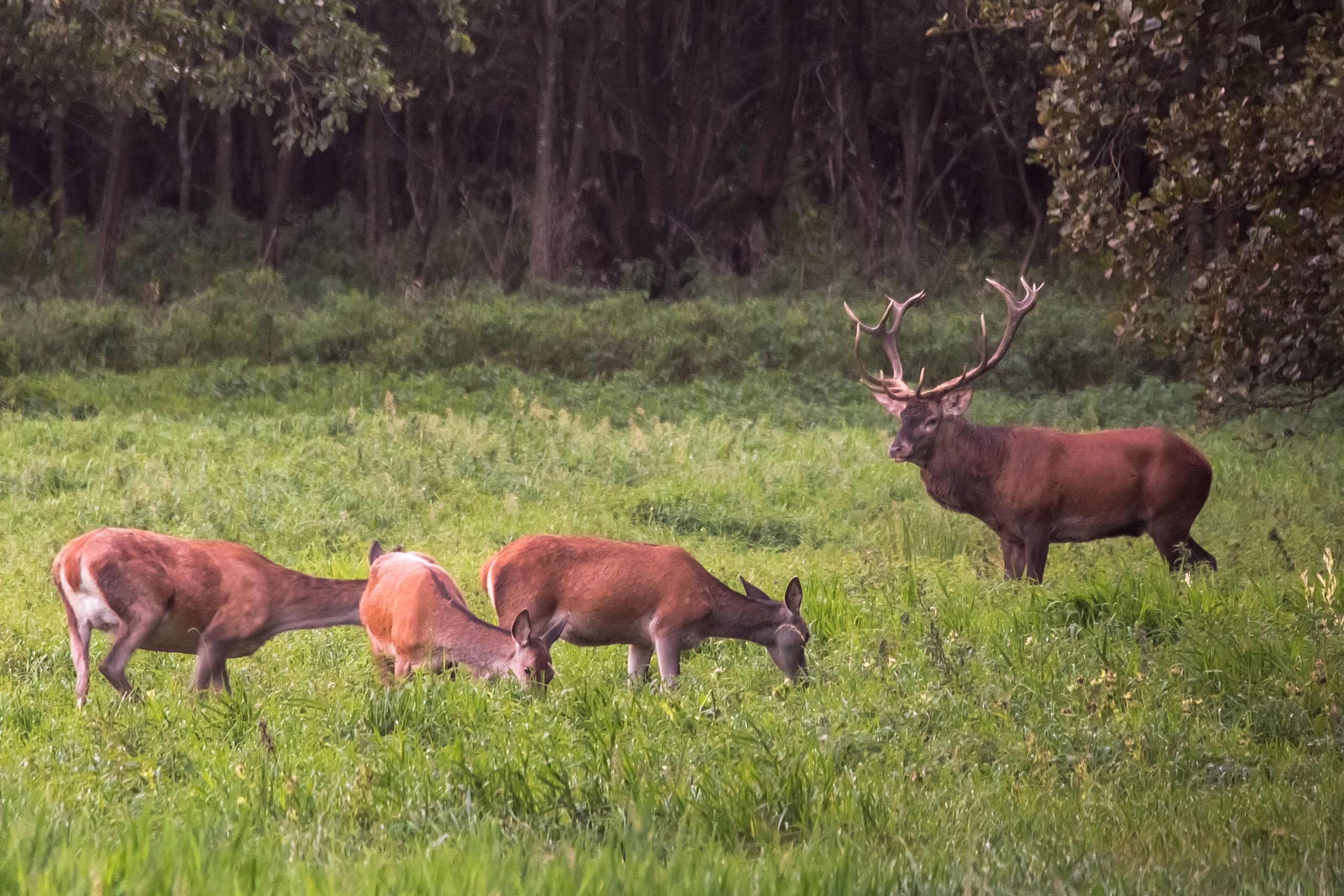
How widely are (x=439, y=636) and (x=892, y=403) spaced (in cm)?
484

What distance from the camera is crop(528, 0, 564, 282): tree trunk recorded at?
1079 inches

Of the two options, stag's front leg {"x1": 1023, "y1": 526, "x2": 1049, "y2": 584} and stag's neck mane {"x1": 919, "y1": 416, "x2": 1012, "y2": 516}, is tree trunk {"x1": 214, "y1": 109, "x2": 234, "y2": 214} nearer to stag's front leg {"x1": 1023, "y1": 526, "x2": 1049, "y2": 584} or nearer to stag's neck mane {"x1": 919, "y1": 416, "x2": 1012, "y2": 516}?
stag's neck mane {"x1": 919, "y1": 416, "x2": 1012, "y2": 516}

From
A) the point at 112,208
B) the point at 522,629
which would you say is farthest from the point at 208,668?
the point at 112,208

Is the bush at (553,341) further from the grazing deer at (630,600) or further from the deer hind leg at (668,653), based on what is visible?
the deer hind leg at (668,653)

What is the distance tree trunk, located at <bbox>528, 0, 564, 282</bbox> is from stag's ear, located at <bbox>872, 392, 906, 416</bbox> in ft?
54.0

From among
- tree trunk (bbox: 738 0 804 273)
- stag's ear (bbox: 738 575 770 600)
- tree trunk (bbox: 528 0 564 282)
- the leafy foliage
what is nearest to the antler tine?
the leafy foliage

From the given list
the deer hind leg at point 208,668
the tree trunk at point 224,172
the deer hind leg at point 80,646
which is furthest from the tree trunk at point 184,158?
the deer hind leg at point 208,668

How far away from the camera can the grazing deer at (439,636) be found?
6.88 m

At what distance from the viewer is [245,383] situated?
19453 millimetres

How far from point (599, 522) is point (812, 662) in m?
4.38

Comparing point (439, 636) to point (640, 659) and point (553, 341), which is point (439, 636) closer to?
point (640, 659)

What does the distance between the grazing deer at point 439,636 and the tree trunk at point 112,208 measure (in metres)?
22.4

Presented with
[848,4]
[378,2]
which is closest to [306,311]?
[378,2]

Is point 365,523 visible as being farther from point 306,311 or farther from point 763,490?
point 306,311
